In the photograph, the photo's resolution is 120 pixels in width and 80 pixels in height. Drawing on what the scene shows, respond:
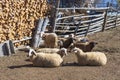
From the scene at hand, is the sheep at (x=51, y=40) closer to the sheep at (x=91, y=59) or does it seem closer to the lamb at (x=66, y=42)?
the lamb at (x=66, y=42)

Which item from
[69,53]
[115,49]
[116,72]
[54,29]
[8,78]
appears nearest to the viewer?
[8,78]

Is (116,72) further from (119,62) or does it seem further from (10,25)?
(10,25)

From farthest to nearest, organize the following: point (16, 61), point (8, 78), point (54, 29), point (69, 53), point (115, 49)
Result: point (54, 29), point (115, 49), point (69, 53), point (16, 61), point (8, 78)

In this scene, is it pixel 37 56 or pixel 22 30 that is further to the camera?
pixel 22 30

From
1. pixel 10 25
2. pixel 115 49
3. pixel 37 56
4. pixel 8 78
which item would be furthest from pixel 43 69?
pixel 115 49

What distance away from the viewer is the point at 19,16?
13.6 metres

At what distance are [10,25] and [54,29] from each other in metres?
2.79

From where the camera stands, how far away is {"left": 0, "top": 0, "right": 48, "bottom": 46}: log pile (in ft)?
41.3

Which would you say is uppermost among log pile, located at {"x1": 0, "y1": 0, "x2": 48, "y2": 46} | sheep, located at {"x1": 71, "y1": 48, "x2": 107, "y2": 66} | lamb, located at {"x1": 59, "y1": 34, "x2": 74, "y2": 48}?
log pile, located at {"x1": 0, "y1": 0, "x2": 48, "y2": 46}

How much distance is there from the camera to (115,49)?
13.7m

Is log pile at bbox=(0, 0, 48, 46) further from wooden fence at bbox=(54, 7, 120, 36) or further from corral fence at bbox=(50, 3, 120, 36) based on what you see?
wooden fence at bbox=(54, 7, 120, 36)

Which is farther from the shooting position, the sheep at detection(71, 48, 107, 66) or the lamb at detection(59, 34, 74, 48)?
the lamb at detection(59, 34, 74, 48)

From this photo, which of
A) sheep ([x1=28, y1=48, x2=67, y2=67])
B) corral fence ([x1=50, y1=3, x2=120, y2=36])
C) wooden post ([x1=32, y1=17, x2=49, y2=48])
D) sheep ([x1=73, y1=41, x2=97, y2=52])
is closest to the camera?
sheep ([x1=28, y1=48, x2=67, y2=67])

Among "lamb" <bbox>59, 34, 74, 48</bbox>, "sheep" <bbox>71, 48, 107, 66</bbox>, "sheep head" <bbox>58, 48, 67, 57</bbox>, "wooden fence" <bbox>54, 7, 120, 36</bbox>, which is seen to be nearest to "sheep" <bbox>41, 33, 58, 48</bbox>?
"lamb" <bbox>59, 34, 74, 48</bbox>
